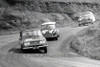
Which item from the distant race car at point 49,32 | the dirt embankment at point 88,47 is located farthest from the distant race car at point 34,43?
the distant race car at point 49,32

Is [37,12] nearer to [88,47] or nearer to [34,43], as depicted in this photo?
[34,43]

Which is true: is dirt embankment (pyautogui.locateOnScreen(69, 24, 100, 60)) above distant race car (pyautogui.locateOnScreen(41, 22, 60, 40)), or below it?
below

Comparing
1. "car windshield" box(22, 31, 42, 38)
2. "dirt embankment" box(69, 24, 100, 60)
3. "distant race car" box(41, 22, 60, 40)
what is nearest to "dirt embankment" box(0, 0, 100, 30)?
"distant race car" box(41, 22, 60, 40)

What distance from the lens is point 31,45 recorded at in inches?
755

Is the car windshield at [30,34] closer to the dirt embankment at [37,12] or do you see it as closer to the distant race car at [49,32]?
the distant race car at [49,32]

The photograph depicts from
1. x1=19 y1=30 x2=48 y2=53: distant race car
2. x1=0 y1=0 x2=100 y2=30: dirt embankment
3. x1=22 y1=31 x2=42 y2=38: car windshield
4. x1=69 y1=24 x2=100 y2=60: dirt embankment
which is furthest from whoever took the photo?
x1=0 y1=0 x2=100 y2=30: dirt embankment

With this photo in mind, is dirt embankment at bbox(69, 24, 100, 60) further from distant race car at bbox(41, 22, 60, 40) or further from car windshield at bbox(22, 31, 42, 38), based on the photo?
distant race car at bbox(41, 22, 60, 40)

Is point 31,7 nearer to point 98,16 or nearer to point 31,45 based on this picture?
point 98,16

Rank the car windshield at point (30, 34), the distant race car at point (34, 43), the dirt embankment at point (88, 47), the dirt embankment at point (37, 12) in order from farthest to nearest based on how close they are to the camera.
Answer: the dirt embankment at point (37, 12), the car windshield at point (30, 34), the distant race car at point (34, 43), the dirt embankment at point (88, 47)

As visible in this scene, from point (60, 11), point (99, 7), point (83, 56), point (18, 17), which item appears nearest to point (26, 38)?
point (83, 56)

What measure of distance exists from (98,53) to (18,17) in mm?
31517

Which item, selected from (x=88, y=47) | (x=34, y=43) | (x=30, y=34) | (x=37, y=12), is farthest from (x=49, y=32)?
(x=37, y=12)

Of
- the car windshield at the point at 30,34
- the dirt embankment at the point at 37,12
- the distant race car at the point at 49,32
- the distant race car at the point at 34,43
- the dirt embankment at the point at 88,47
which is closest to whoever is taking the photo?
the dirt embankment at the point at 88,47

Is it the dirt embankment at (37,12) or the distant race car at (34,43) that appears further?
the dirt embankment at (37,12)
